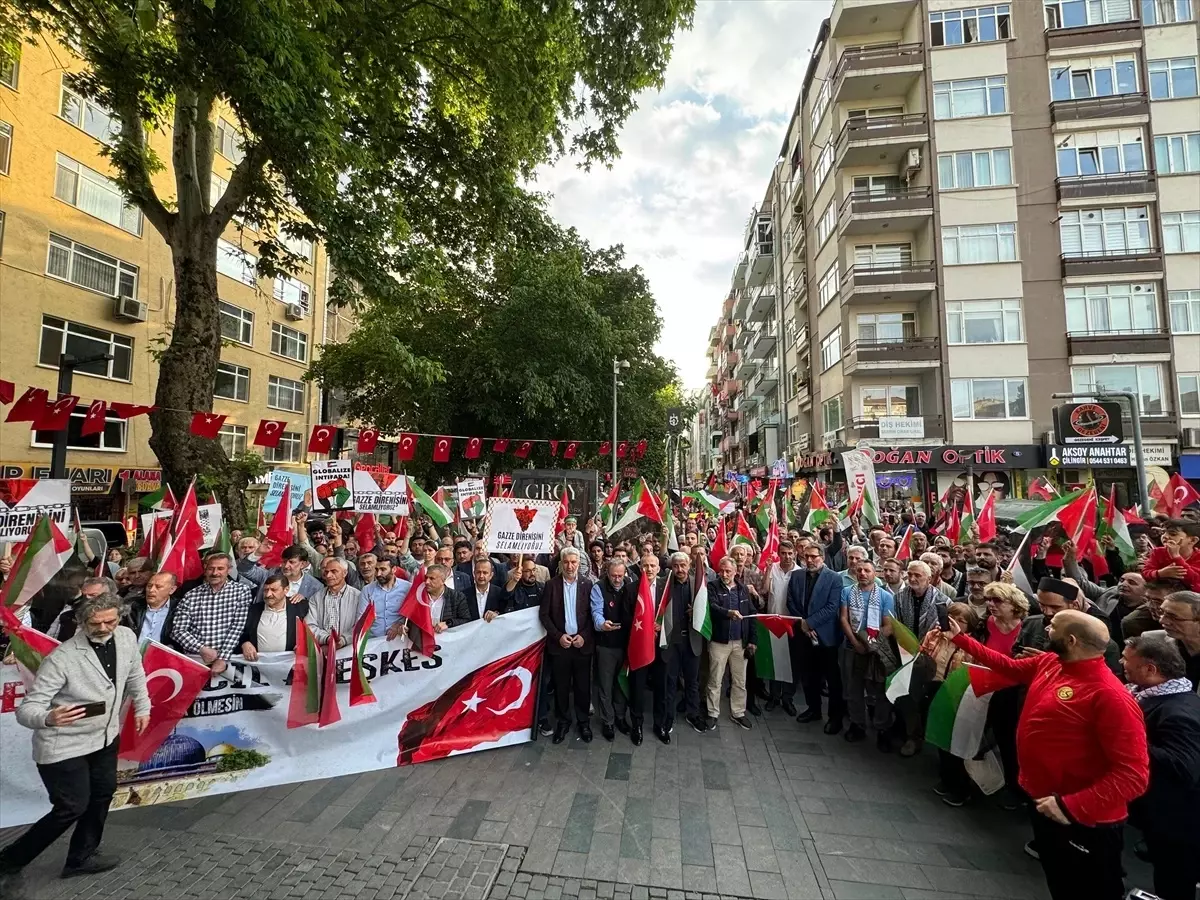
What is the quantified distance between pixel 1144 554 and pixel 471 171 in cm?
1290

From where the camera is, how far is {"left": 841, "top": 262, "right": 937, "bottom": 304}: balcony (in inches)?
1004

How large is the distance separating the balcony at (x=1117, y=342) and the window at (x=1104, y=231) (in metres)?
3.31

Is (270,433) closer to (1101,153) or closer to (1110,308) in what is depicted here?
(1110,308)

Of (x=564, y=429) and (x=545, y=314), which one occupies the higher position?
(x=545, y=314)

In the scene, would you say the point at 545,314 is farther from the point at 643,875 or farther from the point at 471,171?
the point at 643,875

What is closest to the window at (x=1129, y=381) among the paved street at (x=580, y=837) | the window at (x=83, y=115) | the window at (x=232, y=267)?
the paved street at (x=580, y=837)

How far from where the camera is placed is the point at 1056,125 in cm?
2455

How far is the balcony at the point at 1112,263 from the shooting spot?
2364 cm

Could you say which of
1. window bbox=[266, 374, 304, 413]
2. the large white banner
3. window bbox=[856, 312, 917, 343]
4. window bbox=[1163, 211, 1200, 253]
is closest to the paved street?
the large white banner

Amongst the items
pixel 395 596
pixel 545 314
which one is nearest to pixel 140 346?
pixel 545 314

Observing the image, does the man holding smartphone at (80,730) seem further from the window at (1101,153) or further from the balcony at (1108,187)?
the window at (1101,153)

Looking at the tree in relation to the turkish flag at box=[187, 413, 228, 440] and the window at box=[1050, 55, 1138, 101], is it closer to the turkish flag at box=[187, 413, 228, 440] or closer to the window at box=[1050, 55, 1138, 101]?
the turkish flag at box=[187, 413, 228, 440]

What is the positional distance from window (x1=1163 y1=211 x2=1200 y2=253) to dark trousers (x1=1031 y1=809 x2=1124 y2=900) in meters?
30.7

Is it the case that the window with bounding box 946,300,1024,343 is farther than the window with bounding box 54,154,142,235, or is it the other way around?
the window with bounding box 946,300,1024,343
